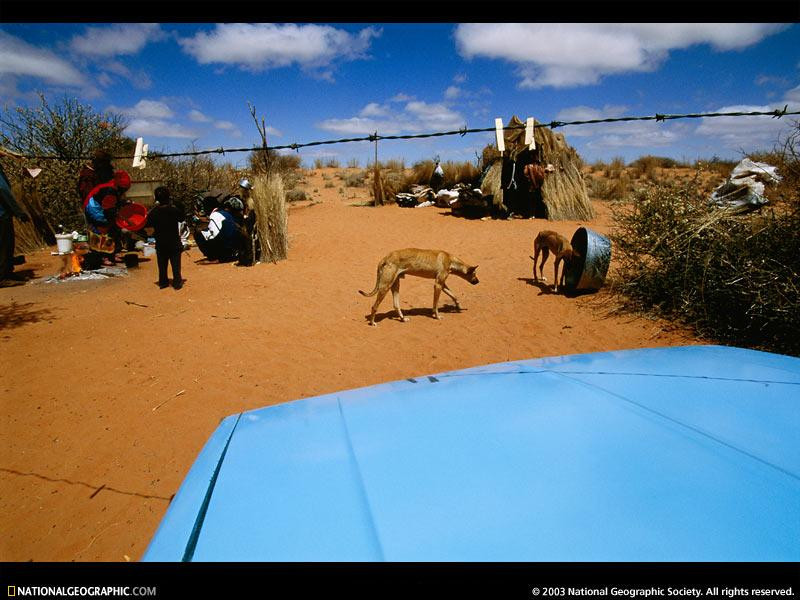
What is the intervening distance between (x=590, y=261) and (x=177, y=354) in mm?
6492

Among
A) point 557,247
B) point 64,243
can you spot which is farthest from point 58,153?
point 557,247

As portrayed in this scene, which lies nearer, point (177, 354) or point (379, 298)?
point (177, 354)

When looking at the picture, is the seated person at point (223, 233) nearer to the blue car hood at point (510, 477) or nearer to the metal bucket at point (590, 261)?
the metal bucket at point (590, 261)

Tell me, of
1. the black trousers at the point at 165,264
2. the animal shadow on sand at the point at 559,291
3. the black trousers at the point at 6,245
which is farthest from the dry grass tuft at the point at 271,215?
the animal shadow on sand at the point at 559,291

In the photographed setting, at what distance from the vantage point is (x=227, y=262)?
1105cm

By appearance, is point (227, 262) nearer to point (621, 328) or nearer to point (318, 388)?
point (318, 388)

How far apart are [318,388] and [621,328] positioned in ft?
14.8

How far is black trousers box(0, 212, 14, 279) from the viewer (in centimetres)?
881

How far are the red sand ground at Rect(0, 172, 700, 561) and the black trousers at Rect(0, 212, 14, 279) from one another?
838 millimetres

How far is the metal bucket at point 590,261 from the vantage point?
281 inches

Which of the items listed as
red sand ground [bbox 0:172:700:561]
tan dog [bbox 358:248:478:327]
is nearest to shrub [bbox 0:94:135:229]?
red sand ground [bbox 0:172:700:561]

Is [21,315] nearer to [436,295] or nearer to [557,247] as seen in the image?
[436,295]

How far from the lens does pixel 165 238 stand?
860 cm

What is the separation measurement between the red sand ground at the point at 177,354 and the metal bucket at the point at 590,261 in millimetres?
304
